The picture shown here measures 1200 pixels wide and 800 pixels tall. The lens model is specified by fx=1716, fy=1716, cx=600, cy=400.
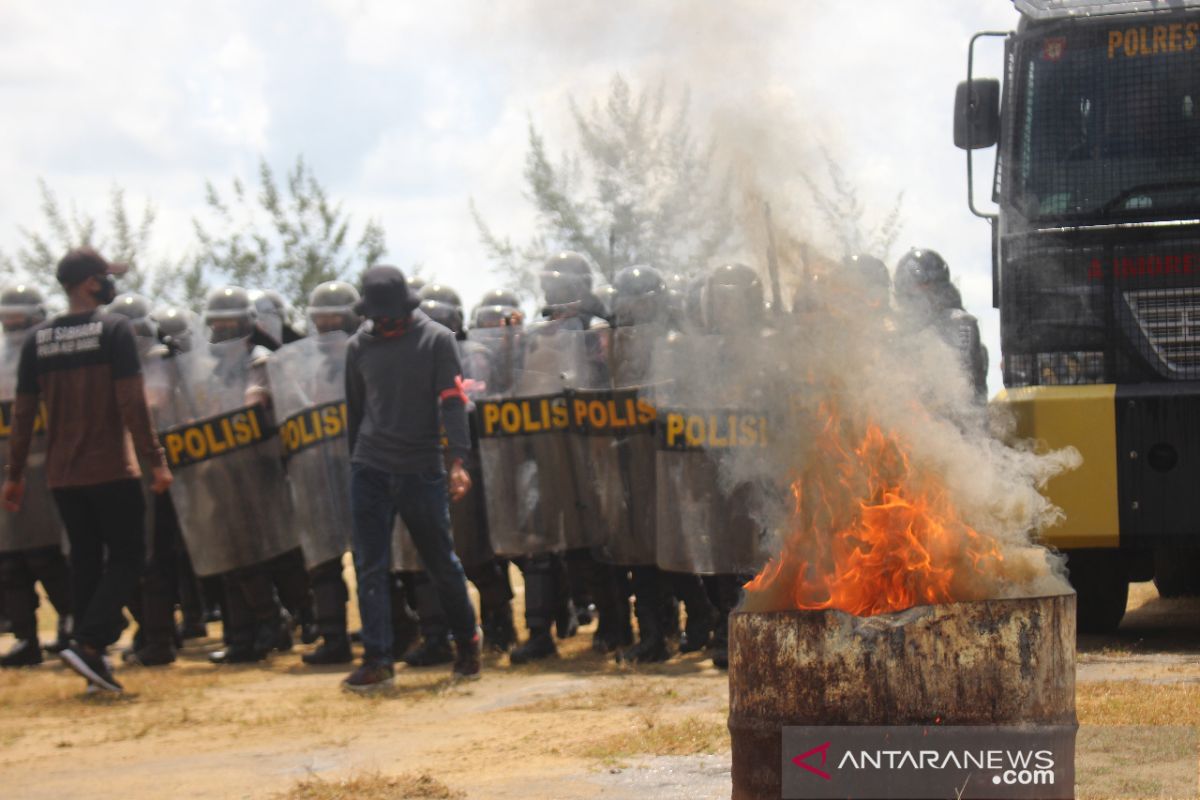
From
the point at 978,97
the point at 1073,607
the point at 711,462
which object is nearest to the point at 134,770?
the point at 711,462

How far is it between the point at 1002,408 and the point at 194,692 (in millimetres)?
4840

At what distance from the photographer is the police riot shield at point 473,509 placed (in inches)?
434

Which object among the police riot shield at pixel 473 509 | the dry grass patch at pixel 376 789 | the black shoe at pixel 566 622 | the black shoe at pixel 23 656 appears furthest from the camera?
the black shoe at pixel 566 622

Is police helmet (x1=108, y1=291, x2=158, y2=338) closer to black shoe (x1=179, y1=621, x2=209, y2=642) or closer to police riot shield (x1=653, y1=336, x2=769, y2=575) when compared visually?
black shoe (x1=179, y1=621, x2=209, y2=642)

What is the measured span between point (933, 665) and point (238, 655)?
7.73m

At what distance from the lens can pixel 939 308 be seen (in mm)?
6578

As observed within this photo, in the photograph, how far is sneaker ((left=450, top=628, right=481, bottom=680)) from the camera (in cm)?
964

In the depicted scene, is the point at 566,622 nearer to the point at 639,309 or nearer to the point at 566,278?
the point at 566,278

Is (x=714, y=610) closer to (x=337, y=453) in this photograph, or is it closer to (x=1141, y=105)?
(x=337, y=453)

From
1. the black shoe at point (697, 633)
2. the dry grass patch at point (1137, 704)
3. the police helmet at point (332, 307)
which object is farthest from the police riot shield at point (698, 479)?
the police helmet at point (332, 307)

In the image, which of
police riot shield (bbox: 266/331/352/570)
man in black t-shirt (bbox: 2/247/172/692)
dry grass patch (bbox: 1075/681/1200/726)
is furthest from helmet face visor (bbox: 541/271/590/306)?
dry grass patch (bbox: 1075/681/1200/726)

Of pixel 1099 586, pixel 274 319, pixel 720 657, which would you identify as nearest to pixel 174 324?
pixel 274 319

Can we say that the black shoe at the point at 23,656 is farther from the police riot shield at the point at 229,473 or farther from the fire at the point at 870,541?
the fire at the point at 870,541

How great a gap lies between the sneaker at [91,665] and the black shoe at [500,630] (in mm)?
2560
